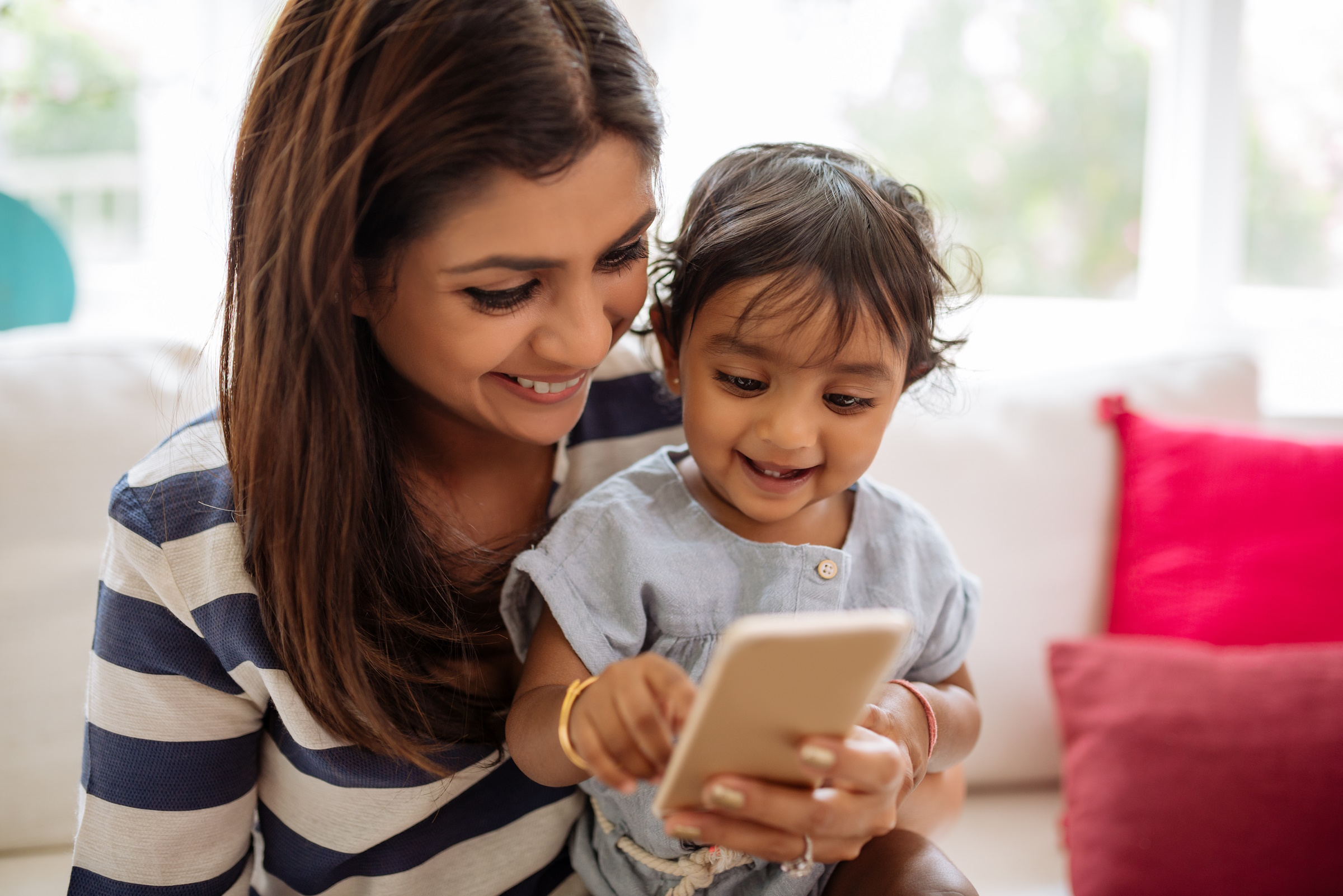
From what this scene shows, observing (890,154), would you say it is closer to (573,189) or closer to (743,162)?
(743,162)

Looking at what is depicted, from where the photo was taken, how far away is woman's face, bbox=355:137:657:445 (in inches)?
31.1

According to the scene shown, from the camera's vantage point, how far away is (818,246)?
883 millimetres

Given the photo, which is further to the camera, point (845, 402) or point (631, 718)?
point (845, 402)

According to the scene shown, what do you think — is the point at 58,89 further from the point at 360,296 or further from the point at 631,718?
the point at 631,718

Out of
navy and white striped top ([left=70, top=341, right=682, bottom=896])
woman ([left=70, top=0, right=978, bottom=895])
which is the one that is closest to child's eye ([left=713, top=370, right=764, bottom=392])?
woman ([left=70, top=0, right=978, bottom=895])

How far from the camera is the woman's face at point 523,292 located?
79cm

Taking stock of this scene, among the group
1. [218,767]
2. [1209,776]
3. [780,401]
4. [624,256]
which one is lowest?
[1209,776]

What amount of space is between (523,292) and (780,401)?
245 mm

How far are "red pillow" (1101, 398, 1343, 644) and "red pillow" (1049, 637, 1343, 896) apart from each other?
0.09 meters

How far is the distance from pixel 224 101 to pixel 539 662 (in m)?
1.63

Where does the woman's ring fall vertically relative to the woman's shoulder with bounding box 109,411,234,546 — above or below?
below

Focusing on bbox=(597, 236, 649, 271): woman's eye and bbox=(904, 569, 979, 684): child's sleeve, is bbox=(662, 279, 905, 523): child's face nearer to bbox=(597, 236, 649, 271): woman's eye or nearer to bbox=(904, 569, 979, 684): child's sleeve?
bbox=(597, 236, 649, 271): woman's eye

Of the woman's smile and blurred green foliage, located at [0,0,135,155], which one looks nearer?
the woman's smile

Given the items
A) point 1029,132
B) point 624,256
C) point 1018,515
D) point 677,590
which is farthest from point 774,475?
point 1029,132
